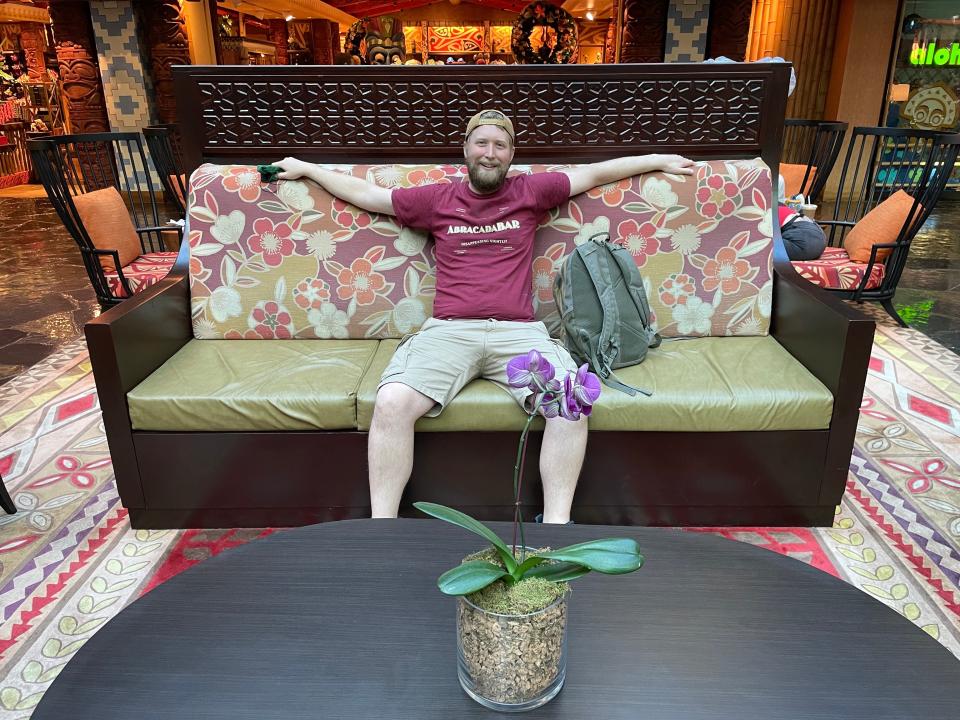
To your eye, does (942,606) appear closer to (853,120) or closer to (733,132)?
(733,132)

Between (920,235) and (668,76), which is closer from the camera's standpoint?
(668,76)

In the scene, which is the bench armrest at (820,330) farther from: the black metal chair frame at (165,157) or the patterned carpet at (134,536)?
the black metal chair frame at (165,157)

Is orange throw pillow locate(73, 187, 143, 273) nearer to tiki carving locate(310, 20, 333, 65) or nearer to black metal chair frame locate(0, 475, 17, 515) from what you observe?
black metal chair frame locate(0, 475, 17, 515)

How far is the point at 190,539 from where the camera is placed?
7.02 feet

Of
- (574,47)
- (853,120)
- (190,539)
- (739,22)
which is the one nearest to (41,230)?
(574,47)

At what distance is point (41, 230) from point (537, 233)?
686cm

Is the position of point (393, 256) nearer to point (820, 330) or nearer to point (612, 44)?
point (820, 330)

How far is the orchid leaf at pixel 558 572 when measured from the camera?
944mm

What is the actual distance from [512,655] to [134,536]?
1.68 meters

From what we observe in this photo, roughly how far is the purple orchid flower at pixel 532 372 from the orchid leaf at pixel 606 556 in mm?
230

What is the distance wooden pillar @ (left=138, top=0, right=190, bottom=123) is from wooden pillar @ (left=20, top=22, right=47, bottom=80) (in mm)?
5517

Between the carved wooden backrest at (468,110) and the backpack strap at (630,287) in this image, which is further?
the carved wooden backrest at (468,110)

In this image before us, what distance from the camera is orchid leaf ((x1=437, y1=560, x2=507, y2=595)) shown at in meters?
0.89

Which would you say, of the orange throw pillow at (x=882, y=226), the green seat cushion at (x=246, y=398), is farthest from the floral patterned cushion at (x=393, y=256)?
the orange throw pillow at (x=882, y=226)
